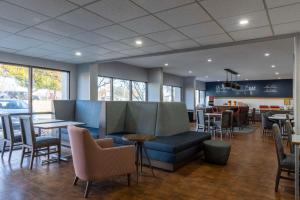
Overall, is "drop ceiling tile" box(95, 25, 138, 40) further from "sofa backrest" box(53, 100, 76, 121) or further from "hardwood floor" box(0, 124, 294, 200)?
"sofa backrest" box(53, 100, 76, 121)

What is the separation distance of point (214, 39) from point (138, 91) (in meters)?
5.68

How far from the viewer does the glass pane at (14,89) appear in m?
5.76

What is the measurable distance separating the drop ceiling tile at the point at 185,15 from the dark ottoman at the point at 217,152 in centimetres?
249

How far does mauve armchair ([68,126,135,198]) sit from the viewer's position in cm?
279

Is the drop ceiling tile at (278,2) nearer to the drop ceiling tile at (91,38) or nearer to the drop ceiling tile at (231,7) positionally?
the drop ceiling tile at (231,7)

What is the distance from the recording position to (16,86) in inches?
238

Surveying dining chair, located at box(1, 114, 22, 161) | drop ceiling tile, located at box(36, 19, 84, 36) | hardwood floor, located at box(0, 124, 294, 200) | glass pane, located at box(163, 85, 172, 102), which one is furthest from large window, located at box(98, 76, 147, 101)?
hardwood floor, located at box(0, 124, 294, 200)

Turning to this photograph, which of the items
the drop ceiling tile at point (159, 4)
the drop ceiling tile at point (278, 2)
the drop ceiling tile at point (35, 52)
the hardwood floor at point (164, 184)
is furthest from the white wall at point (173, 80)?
the drop ceiling tile at point (278, 2)

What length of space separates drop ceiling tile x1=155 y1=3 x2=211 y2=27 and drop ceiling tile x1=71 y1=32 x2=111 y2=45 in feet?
5.29

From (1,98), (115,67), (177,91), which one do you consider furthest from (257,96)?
(1,98)

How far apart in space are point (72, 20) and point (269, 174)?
4402mm

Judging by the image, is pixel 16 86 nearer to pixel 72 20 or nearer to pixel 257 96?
pixel 72 20

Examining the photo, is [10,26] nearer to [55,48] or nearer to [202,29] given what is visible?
[55,48]

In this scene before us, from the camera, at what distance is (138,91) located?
9.73 metres
